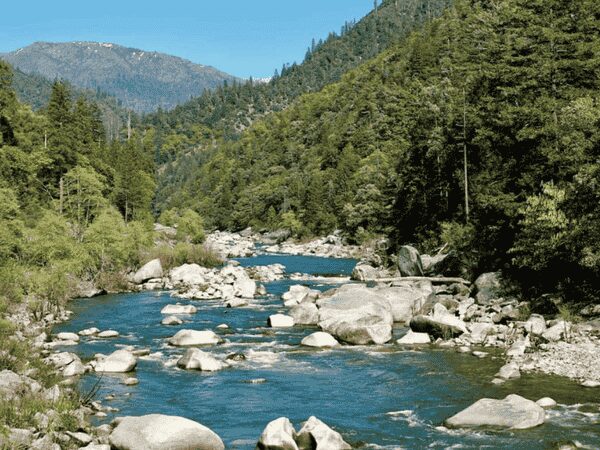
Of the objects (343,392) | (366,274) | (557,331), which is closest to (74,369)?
(343,392)

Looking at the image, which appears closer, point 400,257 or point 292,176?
point 400,257

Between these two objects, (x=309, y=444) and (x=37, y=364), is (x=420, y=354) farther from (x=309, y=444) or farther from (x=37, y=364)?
(x=37, y=364)

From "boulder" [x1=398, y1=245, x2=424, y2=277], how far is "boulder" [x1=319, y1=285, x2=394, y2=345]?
41.4ft

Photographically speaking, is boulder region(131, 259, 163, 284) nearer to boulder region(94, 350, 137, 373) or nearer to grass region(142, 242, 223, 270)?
grass region(142, 242, 223, 270)

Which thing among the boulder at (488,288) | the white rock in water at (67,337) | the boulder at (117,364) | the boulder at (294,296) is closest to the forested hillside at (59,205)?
the white rock in water at (67,337)

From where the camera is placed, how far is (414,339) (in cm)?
2370

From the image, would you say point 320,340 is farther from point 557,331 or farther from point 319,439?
point 319,439

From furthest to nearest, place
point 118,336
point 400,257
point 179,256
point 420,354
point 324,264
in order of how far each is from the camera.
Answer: point 324,264 < point 179,256 < point 400,257 < point 118,336 < point 420,354

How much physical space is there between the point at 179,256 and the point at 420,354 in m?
33.4

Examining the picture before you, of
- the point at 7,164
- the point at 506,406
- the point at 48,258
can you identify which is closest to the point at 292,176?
the point at 7,164

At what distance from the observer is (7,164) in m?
43.9

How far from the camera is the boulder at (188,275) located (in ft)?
144

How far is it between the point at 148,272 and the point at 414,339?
26651mm

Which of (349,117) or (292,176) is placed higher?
(349,117)
